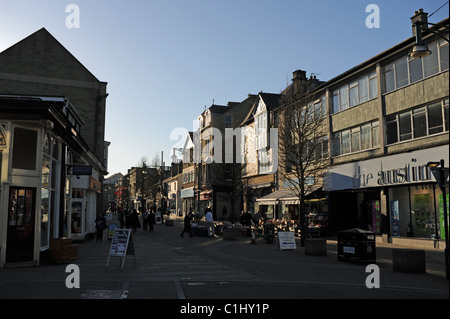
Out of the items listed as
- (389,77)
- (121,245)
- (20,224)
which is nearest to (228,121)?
(389,77)

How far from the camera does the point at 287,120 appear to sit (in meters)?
22.9

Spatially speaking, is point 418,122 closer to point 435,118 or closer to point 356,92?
point 435,118

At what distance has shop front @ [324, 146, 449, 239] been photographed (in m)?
19.4

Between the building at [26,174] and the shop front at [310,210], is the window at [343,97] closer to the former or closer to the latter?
the shop front at [310,210]

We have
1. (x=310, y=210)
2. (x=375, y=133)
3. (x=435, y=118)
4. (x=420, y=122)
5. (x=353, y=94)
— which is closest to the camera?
(x=435, y=118)

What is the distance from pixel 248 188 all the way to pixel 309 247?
21.9m

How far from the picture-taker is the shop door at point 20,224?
1208 centimetres

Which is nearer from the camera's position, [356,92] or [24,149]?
[24,149]

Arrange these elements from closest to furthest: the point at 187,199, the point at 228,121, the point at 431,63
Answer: the point at 431,63, the point at 228,121, the point at 187,199

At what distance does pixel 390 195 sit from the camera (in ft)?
72.4

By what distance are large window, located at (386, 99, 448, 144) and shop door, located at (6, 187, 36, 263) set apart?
17402 millimetres

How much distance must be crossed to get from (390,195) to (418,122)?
427 cm

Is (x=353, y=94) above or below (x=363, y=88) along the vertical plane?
below
